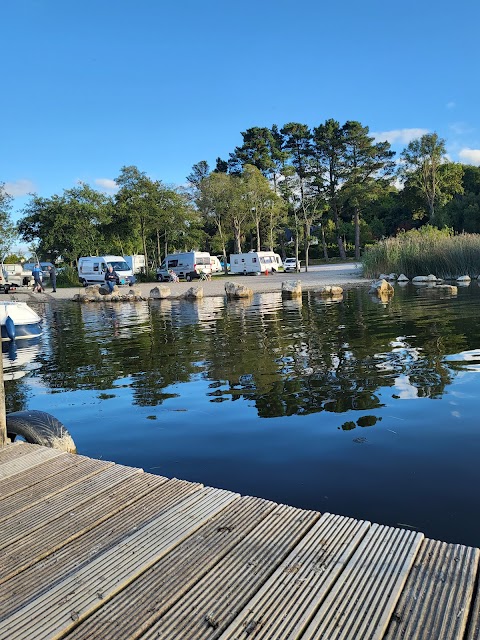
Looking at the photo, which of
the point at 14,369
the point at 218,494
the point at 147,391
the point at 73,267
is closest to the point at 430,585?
the point at 218,494

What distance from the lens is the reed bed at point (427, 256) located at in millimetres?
30797

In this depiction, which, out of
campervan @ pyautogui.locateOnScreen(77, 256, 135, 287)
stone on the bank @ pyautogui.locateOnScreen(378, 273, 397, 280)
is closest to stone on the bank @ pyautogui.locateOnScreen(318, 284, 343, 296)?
stone on the bank @ pyautogui.locateOnScreen(378, 273, 397, 280)

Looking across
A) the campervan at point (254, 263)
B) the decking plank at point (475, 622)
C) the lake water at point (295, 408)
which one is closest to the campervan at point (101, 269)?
the campervan at point (254, 263)

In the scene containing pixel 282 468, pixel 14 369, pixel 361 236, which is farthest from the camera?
pixel 361 236

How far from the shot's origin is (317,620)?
211 cm

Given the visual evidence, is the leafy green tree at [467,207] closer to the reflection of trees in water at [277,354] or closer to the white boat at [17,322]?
the reflection of trees in water at [277,354]

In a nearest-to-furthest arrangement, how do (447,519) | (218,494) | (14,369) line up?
(218,494) → (447,519) → (14,369)

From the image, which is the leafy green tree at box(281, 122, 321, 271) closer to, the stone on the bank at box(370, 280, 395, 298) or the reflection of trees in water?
the stone on the bank at box(370, 280, 395, 298)

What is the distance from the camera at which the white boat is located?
42.8 ft

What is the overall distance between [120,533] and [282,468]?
1.97m

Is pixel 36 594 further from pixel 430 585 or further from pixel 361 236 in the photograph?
pixel 361 236

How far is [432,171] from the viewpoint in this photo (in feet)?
204

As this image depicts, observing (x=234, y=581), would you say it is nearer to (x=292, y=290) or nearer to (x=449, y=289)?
(x=449, y=289)

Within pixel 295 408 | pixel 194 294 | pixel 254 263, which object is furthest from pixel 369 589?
pixel 254 263
